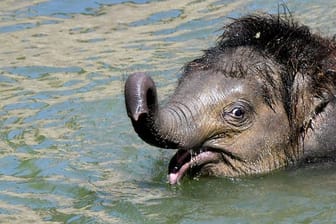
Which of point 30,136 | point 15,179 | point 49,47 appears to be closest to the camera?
point 15,179

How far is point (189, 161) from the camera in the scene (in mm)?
8859

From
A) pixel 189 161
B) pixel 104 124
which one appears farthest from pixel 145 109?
pixel 104 124

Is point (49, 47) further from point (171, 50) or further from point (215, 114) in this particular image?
point (215, 114)

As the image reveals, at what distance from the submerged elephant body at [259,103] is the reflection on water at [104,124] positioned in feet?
0.54

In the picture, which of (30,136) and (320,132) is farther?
(30,136)

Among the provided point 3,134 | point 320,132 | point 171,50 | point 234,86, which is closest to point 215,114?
point 234,86

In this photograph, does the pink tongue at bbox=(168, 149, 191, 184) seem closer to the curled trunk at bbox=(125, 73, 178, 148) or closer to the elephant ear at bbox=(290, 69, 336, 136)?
the curled trunk at bbox=(125, 73, 178, 148)

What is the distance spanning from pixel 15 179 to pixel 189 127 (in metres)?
1.82

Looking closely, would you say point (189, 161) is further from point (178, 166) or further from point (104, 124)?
Result: point (104, 124)

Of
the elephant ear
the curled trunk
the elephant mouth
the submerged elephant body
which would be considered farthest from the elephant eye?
the curled trunk

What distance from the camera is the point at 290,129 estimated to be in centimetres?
905

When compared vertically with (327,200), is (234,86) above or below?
above

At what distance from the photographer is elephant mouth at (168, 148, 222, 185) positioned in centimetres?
882

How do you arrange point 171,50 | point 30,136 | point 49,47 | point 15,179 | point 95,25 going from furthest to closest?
1. point 95,25
2. point 49,47
3. point 171,50
4. point 30,136
5. point 15,179
